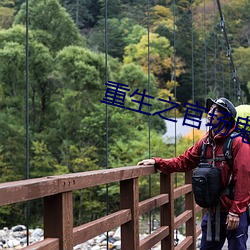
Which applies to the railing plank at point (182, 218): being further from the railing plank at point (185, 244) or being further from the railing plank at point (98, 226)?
the railing plank at point (98, 226)

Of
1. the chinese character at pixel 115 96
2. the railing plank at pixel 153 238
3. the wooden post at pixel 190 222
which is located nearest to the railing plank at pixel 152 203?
the railing plank at pixel 153 238

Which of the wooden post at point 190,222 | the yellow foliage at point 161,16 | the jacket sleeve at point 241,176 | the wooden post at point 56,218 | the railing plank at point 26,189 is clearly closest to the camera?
the railing plank at point 26,189

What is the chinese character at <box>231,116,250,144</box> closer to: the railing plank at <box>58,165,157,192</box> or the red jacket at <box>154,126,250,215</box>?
the red jacket at <box>154,126,250,215</box>

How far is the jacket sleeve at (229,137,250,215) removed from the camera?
79.0 inches

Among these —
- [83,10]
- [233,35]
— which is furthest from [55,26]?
[233,35]

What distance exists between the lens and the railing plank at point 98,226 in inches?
61.9

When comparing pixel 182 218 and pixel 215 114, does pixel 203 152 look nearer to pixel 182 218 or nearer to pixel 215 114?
pixel 215 114

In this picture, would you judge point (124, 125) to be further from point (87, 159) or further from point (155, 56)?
point (155, 56)

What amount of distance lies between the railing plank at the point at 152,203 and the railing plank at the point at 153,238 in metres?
0.10

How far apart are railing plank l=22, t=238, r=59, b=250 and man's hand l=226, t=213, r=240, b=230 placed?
79 cm

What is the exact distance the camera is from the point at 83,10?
1772 centimetres

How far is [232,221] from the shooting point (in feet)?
6.66

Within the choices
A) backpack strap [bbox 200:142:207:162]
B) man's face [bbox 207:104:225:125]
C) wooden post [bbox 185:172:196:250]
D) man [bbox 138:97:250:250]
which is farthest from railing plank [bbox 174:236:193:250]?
man's face [bbox 207:104:225:125]

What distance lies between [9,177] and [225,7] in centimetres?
905
